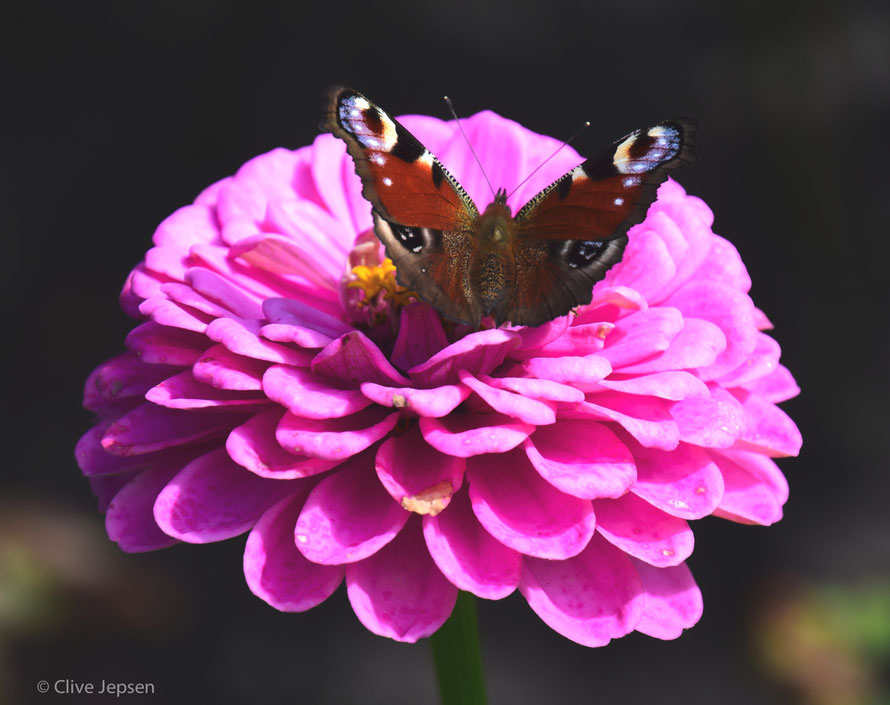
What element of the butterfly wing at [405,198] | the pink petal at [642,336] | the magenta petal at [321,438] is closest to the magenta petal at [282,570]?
the magenta petal at [321,438]

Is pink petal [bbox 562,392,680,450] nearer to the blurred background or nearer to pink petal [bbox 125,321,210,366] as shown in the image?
pink petal [bbox 125,321,210,366]

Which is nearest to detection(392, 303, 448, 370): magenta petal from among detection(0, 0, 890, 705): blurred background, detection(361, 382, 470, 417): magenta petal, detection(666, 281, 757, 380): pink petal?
detection(361, 382, 470, 417): magenta petal

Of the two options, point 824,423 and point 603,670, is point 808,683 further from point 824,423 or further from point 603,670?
point 824,423

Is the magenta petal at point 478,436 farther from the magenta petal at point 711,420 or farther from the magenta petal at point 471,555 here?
the magenta petal at point 711,420

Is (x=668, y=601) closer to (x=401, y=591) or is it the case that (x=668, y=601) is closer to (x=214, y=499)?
(x=401, y=591)

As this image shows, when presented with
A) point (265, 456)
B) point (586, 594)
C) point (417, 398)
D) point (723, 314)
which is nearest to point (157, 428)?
point (265, 456)

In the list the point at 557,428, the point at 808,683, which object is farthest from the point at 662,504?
the point at 808,683

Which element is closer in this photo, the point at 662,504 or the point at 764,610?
the point at 662,504
